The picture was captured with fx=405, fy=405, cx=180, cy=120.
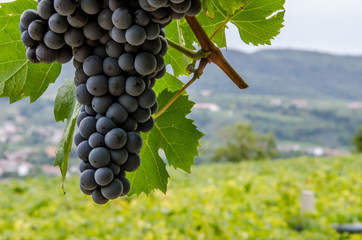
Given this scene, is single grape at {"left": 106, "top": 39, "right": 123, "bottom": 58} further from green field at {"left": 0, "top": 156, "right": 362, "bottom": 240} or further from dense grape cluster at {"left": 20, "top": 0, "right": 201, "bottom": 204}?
green field at {"left": 0, "top": 156, "right": 362, "bottom": 240}

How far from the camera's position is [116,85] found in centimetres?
33

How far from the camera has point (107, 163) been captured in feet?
1.06

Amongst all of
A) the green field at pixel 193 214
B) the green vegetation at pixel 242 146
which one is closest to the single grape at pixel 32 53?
the green field at pixel 193 214

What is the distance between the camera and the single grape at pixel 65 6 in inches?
12.1

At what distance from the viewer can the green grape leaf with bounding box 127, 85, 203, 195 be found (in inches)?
19.2

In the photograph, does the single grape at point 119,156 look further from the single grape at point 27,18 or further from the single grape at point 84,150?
the single grape at point 27,18

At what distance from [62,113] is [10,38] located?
10cm

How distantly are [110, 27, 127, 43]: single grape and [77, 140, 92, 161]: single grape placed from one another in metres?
0.09

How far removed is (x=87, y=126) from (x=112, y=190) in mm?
60

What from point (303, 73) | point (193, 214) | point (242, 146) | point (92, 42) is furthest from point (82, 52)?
point (303, 73)

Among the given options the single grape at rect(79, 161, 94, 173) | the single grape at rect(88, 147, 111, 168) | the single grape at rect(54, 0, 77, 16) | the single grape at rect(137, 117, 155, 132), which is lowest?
the single grape at rect(79, 161, 94, 173)

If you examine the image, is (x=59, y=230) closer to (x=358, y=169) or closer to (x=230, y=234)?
(x=230, y=234)

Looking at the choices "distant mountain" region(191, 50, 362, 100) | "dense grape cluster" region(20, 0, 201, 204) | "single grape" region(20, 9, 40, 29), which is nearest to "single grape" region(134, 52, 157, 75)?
"dense grape cluster" region(20, 0, 201, 204)

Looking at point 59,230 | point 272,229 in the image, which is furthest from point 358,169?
point 59,230
